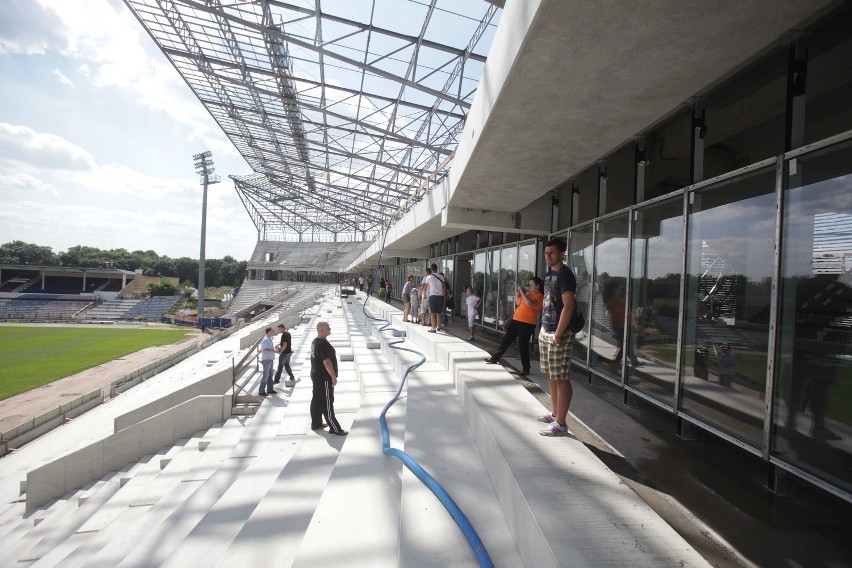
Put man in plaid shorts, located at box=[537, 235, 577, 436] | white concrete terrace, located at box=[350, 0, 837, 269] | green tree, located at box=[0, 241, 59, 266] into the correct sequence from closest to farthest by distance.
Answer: white concrete terrace, located at box=[350, 0, 837, 269] → man in plaid shorts, located at box=[537, 235, 577, 436] → green tree, located at box=[0, 241, 59, 266]

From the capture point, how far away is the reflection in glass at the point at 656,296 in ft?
14.6

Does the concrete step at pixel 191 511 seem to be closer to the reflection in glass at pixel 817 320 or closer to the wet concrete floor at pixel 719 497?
the wet concrete floor at pixel 719 497

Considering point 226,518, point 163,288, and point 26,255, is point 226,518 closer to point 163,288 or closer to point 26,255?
point 163,288

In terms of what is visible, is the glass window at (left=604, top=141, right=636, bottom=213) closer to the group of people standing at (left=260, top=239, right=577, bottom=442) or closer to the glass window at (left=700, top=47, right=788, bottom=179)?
the group of people standing at (left=260, top=239, right=577, bottom=442)

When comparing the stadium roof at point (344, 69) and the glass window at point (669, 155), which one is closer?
the glass window at point (669, 155)

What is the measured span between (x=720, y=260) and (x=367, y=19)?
42.7ft

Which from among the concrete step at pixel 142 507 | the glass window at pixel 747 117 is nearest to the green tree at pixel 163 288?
the concrete step at pixel 142 507

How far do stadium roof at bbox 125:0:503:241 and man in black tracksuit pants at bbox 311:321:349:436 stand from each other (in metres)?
5.91

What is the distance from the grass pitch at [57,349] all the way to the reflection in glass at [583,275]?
28000 millimetres

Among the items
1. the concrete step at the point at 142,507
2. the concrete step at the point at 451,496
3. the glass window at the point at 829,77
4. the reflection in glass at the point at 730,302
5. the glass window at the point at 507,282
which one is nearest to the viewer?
the concrete step at the point at 451,496

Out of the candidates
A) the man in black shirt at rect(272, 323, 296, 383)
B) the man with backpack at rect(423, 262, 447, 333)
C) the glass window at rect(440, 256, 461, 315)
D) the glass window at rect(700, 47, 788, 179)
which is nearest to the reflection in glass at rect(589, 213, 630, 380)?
the glass window at rect(700, 47, 788, 179)

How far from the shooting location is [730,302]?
370cm

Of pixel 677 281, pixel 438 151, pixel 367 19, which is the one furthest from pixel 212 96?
pixel 677 281

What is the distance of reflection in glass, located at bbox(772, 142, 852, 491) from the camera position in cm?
271
